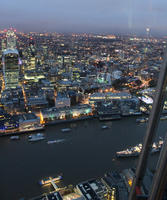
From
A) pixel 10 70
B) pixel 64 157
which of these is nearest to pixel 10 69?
pixel 10 70

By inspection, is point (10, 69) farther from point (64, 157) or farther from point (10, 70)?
point (64, 157)

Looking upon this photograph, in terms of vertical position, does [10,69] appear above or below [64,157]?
above

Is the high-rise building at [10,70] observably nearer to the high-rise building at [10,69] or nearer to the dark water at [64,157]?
the high-rise building at [10,69]

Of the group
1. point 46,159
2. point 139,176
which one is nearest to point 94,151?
point 46,159

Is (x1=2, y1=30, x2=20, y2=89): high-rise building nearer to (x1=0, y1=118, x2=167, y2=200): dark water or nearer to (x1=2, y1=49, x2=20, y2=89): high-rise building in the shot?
(x1=2, y1=49, x2=20, y2=89): high-rise building

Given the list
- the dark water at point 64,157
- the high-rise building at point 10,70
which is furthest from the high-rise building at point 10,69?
the dark water at point 64,157

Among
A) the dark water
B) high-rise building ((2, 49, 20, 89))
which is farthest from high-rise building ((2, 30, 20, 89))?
the dark water

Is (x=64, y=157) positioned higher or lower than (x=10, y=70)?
lower

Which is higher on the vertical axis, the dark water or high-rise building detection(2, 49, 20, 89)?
high-rise building detection(2, 49, 20, 89)

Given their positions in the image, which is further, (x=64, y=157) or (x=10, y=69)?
(x=10, y=69)
